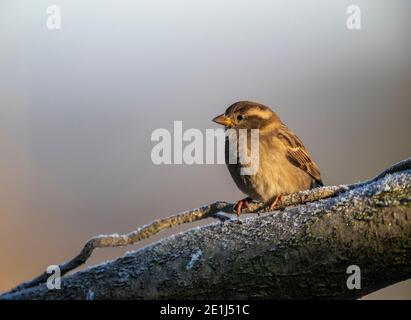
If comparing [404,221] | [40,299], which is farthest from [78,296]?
[404,221]

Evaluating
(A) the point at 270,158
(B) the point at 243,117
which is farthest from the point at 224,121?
(A) the point at 270,158

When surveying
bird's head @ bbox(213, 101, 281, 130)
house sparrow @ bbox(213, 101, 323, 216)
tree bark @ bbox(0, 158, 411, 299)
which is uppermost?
bird's head @ bbox(213, 101, 281, 130)

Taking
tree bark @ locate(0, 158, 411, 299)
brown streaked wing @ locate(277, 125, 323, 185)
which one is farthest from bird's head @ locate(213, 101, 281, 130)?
tree bark @ locate(0, 158, 411, 299)

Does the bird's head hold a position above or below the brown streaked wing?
above

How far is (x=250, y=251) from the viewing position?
231 cm

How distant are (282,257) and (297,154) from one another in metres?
Answer: 1.95

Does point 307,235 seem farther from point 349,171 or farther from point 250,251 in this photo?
point 349,171

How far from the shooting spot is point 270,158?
3916 mm

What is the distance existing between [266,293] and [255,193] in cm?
149

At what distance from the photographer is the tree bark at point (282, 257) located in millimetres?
2158

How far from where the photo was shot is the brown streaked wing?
412 cm

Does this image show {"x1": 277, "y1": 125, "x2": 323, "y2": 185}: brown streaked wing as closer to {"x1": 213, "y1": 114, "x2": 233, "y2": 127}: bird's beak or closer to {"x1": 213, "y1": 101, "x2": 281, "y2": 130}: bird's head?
{"x1": 213, "y1": 101, "x2": 281, "y2": 130}: bird's head

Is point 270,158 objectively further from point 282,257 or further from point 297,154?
point 282,257
